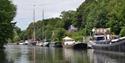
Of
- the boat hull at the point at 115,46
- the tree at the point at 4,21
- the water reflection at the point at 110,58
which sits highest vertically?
the tree at the point at 4,21

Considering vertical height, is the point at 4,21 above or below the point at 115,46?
above

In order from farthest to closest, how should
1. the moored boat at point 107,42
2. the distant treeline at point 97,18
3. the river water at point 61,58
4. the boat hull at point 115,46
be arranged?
the distant treeline at point 97,18
the moored boat at point 107,42
the boat hull at point 115,46
the river water at point 61,58

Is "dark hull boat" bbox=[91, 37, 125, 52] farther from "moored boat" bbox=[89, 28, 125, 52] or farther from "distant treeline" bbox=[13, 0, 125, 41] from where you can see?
"distant treeline" bbox=[13, 0, 125, 41]

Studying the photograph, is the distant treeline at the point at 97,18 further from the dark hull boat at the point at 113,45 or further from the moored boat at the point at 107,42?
the dark hull boat at the point at 113,45

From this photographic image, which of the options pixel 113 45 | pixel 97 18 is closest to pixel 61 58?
pixel 113 45

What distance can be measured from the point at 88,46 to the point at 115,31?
12278 millimetres

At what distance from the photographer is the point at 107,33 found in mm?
84562

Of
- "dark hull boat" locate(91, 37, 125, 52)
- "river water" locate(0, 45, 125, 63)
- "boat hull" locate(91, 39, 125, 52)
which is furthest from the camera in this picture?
"dark hull boat" locate(91, 37, 125, 52)

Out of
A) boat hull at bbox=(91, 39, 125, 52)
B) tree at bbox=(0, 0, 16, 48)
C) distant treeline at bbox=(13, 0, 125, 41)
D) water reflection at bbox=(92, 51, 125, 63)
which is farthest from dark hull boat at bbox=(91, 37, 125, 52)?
tree at bbox=(0, 0, 16, 48)

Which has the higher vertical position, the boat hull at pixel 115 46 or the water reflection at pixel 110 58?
the boat hull at pixel 115 46

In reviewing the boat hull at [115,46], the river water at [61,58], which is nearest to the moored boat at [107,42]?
the boat hull at [115,46]

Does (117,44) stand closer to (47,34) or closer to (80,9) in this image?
(80,9)

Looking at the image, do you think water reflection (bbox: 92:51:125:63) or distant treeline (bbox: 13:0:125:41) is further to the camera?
distant treeline (bbox: 13:0:125:41)

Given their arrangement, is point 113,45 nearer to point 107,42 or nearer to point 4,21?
point 107,42
